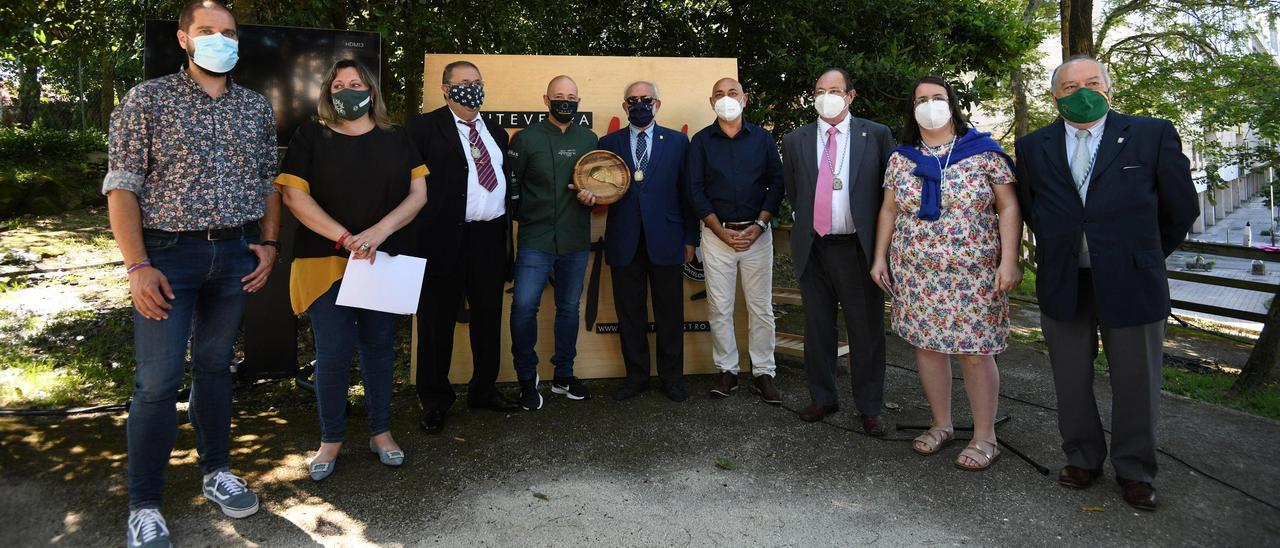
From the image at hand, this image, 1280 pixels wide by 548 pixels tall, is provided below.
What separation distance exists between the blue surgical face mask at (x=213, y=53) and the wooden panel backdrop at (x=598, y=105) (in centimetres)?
204

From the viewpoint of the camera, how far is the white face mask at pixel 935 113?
3826mm

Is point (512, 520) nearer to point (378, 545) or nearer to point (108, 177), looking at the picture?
point (378, 545)

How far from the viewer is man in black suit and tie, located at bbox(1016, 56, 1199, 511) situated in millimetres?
3359

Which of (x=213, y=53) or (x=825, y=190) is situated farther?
(x=825, y=190)

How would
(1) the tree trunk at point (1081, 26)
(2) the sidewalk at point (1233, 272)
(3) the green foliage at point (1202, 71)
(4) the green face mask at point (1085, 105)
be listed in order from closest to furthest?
(4) the green face mask at point (1085, 105) → (1) the tree trunk at point (1081, 26) → (3) the green foliage at point (1202, 71) → (2) the sidewalk at point (1233, 272)

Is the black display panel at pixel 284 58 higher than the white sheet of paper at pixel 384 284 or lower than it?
higher

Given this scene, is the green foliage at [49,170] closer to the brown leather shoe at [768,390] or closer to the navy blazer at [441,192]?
the navy blazer at [441,192]

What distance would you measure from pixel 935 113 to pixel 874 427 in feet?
5.58

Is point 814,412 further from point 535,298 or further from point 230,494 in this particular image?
point 230,494

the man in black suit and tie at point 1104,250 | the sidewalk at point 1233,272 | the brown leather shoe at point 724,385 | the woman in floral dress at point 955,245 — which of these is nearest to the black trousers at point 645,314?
the brown leather shoe at point 724,385

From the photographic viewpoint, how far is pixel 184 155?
304 centimetres

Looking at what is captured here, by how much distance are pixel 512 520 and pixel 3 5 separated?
537cm

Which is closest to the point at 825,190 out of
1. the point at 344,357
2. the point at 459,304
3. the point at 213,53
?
the point at 459,304

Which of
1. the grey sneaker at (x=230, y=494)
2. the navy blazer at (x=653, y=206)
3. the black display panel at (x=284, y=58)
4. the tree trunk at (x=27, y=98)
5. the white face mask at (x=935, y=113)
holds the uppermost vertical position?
the tree trunk at (x=27, y=98)
